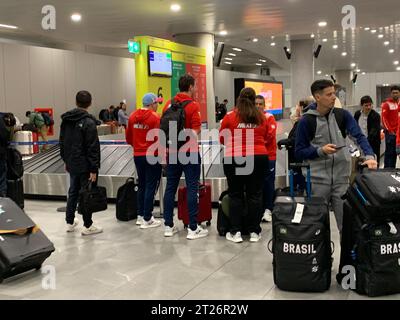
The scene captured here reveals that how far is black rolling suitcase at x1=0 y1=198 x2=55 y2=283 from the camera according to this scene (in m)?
4.17

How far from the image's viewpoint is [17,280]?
171 inches

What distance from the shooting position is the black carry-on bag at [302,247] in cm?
376

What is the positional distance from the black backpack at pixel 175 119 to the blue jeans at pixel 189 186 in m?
0.29

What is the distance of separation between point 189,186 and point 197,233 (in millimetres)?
578

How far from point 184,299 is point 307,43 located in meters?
17.3

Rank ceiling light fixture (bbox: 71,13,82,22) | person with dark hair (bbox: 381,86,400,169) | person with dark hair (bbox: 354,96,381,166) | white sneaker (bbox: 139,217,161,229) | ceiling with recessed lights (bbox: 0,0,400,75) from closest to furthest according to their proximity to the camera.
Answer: white sneaker (bbox: 139,217,161,229)
person with dark hair (bbox: 354,96,381,166)
person with dark hair (bbox: 381,86,400,169)
ceiling with recessed lights (bbox: 0,0,400,75)
ceiling light fixture (bbox: 71,13,82,22)

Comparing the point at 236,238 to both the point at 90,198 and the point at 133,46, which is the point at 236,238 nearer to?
the point at 90,198

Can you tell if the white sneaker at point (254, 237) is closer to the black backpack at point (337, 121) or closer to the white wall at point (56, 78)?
the black backpack at point (337, 121)

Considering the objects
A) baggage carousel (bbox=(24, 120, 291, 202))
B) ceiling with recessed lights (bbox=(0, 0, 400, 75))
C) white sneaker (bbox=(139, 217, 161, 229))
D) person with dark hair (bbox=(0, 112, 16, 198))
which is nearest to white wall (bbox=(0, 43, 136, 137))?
ceiling with recessed lights (bbox=(0, 0, 400, 75))

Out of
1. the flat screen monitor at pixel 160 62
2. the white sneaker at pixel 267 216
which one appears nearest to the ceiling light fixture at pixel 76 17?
the flat screen monitor at pixel 160 62

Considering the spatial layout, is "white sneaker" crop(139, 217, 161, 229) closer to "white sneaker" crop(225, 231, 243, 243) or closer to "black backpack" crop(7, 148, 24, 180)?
"white sneaker" crop(225, 231, 243, 243)

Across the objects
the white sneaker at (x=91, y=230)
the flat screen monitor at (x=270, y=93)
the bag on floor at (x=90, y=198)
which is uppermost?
the flat screen monitor at (x=270, y=93)

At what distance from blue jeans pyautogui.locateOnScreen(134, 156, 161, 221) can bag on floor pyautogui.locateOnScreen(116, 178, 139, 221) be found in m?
0.41

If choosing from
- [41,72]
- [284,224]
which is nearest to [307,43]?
[41,72]
